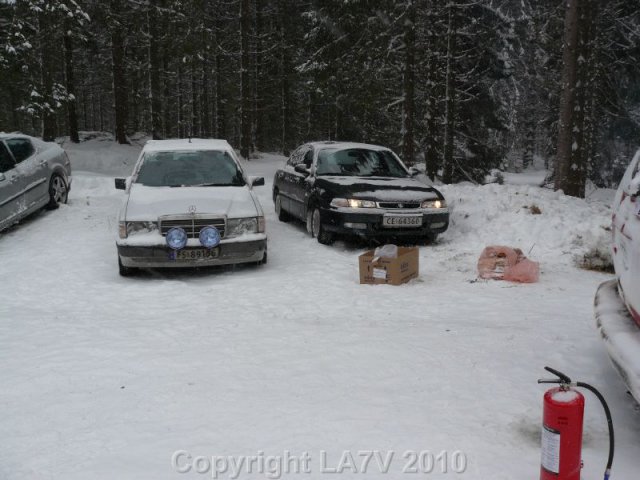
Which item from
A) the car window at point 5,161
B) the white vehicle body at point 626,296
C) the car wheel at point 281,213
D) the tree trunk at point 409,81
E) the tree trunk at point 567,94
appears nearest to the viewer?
the white vehicle body at point 626,296

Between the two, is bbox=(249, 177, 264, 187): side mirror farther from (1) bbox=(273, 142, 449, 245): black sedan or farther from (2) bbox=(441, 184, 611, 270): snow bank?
(2) bbox=(441, 184, 611, 270): snow bank

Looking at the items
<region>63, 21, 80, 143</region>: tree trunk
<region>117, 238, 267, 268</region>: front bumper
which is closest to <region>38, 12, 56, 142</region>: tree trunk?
<region>63, 21, 80, 143</region>: tree trunk

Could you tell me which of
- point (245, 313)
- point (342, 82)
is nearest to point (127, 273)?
point (245, 313)

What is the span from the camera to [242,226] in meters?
7.54

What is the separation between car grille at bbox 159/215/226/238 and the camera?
23.6 ft

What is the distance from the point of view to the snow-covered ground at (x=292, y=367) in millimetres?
3254

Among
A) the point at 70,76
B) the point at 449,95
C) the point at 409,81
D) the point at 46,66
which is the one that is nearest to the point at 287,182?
the point at 409,81

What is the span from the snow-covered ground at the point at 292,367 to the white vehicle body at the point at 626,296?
575mm

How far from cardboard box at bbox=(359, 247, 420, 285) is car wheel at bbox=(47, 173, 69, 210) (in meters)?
7.50

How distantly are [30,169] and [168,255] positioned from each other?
5050 mm

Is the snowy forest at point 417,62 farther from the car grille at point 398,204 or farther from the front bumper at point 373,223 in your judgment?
the car grille at point 398,204

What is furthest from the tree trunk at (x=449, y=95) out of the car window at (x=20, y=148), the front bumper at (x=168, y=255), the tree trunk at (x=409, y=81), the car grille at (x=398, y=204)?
the front bumper at (x=168, y=255)

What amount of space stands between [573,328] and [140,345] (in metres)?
4.03

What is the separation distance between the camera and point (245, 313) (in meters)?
5.98
